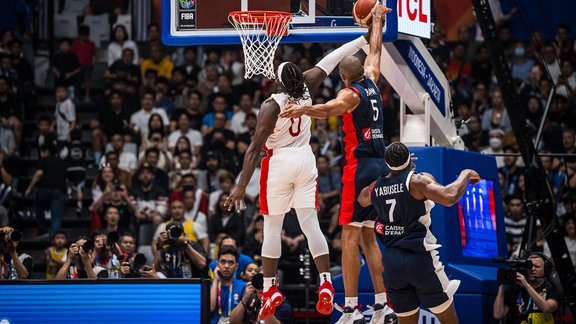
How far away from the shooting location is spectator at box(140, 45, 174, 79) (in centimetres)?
2078

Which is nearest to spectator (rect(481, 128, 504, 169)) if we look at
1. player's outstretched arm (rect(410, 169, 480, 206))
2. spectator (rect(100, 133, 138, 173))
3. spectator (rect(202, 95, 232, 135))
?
spectator (rect(202, 95, 232, 135))

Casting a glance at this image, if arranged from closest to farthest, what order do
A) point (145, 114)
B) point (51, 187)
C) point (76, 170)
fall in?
point (51, 187) → point (76, 170) → point (145, 114)

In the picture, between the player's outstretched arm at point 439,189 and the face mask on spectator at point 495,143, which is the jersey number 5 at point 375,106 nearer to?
the player's outstretched arm at point 439,189

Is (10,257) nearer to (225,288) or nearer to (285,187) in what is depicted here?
(225,288)

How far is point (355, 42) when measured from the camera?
10.8 metres

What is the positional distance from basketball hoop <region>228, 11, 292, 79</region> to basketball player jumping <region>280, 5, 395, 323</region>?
0.80 m

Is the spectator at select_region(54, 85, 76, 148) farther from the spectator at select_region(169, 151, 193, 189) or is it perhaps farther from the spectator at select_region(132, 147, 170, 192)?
the spectator at select_region(169, 151, 193, 189)

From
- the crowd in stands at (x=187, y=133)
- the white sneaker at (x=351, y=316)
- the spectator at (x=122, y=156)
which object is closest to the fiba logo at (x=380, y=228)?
the white sneaker at (x=351, y=316)

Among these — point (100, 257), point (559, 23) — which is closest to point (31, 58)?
point (100, 257)

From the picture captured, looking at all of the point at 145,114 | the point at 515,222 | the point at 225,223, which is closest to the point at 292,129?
the point at 225,223

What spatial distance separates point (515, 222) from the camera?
15805mm

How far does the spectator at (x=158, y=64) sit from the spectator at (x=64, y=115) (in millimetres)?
1744

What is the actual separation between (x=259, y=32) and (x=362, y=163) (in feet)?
5.85

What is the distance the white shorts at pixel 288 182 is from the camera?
1024 cm
